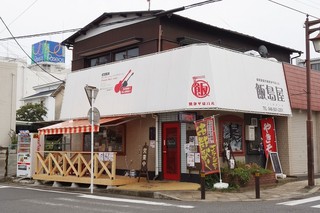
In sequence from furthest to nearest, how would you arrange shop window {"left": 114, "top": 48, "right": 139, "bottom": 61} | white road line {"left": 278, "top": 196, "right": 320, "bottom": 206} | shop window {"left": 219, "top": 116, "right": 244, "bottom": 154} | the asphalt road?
shop window {"left": 114, "top": 48, "right": 139, "bottom": 61} < shop window {"left": 219, "top": 116, "right": 244, "bottom": 154} < white road line {"left": 278, "top": 196, "right": 320, "bottom": 206} < the asphalt road

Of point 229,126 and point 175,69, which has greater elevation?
point 175,69

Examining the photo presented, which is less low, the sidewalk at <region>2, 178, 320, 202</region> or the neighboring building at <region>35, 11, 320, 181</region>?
the neighboring building at <region>35, 11, 320, 181</region>

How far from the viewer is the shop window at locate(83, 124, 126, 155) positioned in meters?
17.7

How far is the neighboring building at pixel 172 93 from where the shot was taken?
574 inches

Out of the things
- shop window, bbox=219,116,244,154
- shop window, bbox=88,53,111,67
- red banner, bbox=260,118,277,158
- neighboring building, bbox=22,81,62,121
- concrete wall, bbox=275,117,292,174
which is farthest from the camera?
neighboring building, bbox=22,81,62,121

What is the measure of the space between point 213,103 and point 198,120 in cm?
93

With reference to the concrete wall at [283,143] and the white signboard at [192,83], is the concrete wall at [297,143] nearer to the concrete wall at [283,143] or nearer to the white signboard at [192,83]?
the concrete wall at [283,143]

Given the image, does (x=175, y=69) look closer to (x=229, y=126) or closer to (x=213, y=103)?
(x=213, y=103)

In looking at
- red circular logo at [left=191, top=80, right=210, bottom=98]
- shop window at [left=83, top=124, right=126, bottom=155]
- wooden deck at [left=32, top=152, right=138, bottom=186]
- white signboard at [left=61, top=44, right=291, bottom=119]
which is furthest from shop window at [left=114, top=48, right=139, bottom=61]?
red circular logo at [left=191, top=80, right=210, bottom=98]

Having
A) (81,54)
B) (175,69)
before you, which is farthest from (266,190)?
(81,54)

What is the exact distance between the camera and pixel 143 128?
54.9 feet

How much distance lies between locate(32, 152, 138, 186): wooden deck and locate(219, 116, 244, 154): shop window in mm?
3894

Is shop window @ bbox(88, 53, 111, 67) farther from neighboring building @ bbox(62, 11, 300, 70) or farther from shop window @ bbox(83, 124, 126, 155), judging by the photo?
shop window @ bbox(83, 124, 126, 155)

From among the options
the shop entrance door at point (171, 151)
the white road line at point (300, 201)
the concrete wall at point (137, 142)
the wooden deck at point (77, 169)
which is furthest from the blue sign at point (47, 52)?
the white road line at point (300, 201)
